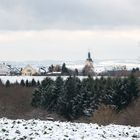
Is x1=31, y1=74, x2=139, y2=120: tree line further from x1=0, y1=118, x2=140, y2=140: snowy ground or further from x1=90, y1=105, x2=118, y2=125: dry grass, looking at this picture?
x1=0, y1=118, x2=140, y2=140: snowy ground

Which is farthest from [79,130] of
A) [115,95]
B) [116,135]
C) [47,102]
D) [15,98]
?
[15,98]

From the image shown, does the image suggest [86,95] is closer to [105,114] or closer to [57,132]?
[105,114]

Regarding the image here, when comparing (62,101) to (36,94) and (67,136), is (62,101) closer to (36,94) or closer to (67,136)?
(36,94)

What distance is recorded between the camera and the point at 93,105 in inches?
3068

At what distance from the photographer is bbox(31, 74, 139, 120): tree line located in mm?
77188

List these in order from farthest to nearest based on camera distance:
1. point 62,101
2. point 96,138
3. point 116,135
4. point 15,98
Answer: point 15,98
point 62,101
point 116,135
point 96,138

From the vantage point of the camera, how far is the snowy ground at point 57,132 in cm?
1723

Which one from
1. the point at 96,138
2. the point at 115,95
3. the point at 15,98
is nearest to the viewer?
the point at 96,138

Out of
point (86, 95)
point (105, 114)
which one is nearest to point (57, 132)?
point (105, 114)

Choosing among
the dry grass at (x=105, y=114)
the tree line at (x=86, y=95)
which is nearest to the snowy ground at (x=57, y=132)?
the dry grass at (x=105, y=114)

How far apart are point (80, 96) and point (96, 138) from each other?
6349cm

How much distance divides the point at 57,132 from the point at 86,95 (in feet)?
204

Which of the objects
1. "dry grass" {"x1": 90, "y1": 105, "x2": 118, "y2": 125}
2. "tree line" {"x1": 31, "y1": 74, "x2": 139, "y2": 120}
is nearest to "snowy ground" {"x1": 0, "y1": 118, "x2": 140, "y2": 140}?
"dry grass" {"x1": 90, "y1": 105, "x2": 118, "y2": 125}

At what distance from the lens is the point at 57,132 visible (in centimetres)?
1808
